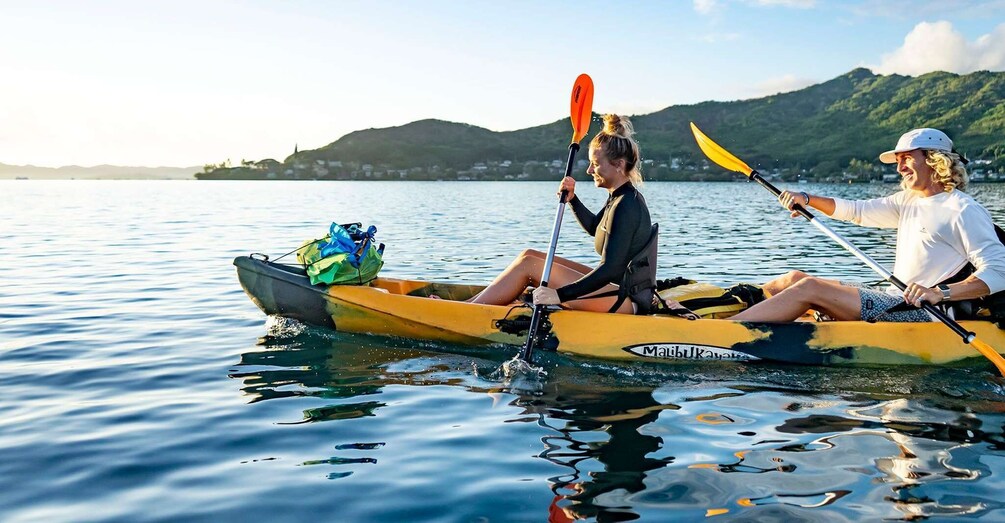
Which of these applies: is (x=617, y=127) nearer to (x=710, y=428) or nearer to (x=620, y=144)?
(x=620, y=144)

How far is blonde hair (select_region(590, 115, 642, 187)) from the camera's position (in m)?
7.30

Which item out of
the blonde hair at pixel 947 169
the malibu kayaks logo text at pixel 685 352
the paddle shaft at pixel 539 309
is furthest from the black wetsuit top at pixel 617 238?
the blonde hair at pixel 947 169

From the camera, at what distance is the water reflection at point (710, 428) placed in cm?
459

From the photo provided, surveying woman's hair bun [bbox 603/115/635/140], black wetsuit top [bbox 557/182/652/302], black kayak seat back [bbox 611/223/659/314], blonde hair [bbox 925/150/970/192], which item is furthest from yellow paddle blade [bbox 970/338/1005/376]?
woman's hair bun [bbox 603/115/635/140]

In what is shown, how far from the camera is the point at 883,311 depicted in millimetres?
7461

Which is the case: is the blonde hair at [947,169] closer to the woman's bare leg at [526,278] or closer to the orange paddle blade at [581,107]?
the woman's bare leg at [526,278]

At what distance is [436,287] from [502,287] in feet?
5.35

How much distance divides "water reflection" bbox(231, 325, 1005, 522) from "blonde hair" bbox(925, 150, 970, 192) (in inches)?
63.4

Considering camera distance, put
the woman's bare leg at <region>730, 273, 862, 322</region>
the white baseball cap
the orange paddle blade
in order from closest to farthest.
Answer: the white baseball cap → the woman's bare leg at <region>730, 273, 862, 322</region> → the orange paddle blade

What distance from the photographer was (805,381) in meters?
7.14

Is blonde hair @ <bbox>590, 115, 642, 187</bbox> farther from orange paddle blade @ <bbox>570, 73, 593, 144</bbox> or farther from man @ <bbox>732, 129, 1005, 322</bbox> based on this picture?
orange paddle blade @ <bbox>570, 73, 593, 144</bbox>

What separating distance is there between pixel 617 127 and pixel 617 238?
1.02 m

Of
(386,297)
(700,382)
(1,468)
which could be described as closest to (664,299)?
(700,382)

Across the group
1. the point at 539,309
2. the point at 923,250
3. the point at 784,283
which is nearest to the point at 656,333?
the point at 539,309
